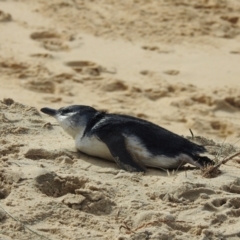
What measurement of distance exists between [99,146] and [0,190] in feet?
3.15

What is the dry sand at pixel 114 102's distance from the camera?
14.0 ft

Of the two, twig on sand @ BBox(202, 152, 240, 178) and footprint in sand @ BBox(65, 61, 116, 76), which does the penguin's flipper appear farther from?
footprint in sand @ BBox(65, 61, 116, 76)

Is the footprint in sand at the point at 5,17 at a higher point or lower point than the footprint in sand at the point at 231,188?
lower

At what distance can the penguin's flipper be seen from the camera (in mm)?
5020

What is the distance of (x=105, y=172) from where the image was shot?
4.96 metres

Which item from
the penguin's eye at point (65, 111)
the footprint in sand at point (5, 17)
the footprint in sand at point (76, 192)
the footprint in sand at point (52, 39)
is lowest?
the footprint in sand at point (52, 39)

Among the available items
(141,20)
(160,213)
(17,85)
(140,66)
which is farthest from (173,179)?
(141,20)

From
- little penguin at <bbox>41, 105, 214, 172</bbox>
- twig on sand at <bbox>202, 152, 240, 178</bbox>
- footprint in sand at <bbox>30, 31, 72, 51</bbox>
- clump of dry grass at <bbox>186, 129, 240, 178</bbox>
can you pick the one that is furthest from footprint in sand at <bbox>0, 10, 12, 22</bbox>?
twig on sand at <bbox>202, 152, 240, 178</bbox>

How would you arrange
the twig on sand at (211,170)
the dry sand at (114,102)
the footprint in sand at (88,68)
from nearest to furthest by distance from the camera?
the dry sand at (114,102) → the twig on sand at (211,170) → the footprint in sand at (88,68)

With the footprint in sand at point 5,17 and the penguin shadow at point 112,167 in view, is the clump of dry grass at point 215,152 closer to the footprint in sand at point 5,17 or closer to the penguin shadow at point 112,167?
the penguin shadow at point 112,167

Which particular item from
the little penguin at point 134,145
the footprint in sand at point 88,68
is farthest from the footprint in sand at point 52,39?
the little penguin at point 134,145

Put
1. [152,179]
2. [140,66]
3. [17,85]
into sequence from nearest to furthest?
[152,179] < [17,85] < [140,66]

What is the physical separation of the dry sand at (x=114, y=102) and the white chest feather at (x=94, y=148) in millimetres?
46

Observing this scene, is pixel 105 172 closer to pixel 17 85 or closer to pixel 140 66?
pixel 17 85
